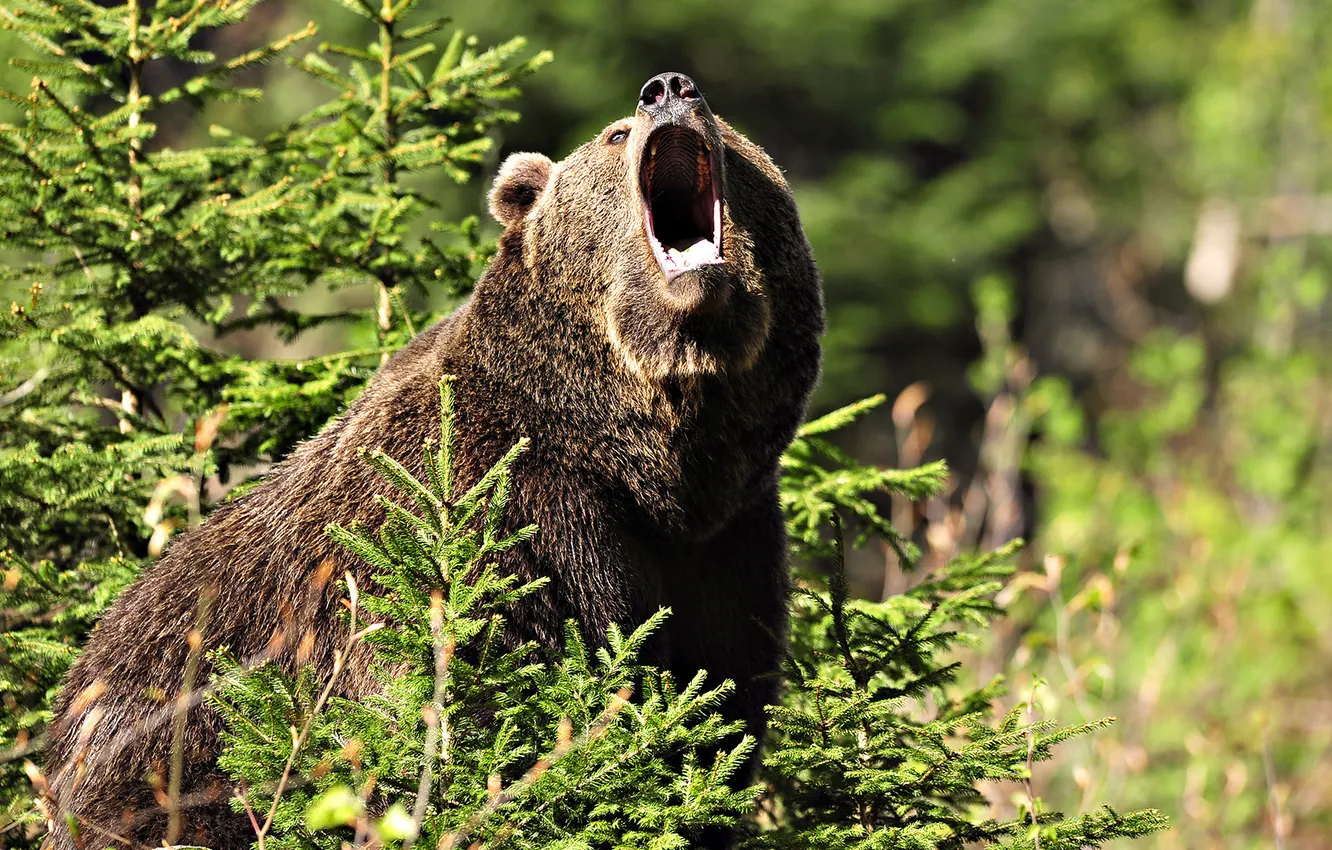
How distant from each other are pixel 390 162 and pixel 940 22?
15500 mm

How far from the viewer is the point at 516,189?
13.3 ft

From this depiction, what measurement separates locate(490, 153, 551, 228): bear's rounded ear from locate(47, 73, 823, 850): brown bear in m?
0.10

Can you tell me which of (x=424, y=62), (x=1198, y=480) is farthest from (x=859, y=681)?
(x=424, y=62)

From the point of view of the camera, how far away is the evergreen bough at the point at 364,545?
106 inches

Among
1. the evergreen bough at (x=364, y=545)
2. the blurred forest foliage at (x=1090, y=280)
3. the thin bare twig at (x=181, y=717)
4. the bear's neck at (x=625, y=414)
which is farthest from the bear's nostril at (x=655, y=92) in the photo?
the blurred forest foliage at (x=1090, y=280)

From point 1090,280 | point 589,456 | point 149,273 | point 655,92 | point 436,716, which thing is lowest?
point 436,716

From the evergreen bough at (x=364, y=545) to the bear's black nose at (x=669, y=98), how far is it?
1.06 m

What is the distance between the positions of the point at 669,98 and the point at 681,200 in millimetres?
530

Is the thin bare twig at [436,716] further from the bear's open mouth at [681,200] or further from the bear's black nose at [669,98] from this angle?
the bear's black nose at [669,98]

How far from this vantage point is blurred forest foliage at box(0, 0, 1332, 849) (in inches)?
376

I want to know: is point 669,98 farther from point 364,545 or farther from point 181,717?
point 181,717

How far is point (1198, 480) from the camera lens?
12812 millimetres

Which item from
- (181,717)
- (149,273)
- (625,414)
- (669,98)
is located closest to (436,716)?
(181,717)

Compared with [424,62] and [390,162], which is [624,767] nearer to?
[390,162]
